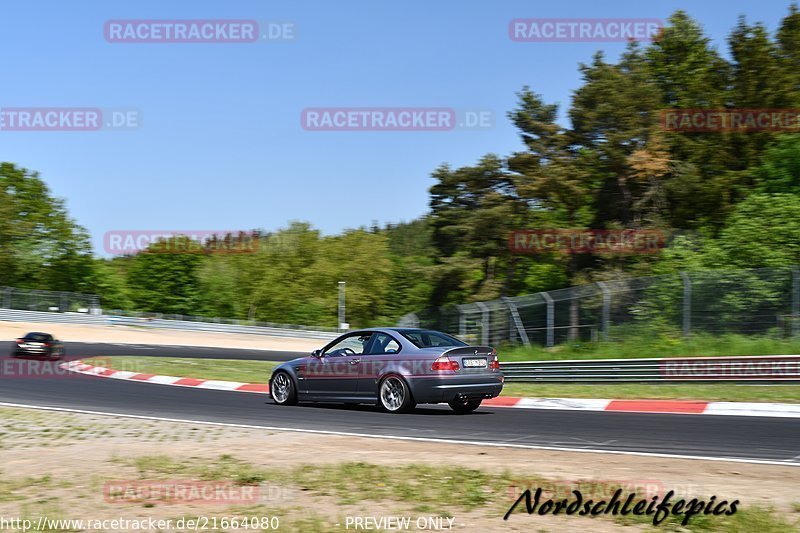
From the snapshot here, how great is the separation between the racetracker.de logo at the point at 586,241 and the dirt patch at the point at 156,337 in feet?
46.2

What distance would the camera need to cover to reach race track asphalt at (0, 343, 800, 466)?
9.29 m

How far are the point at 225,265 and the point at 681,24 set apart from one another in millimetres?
65528

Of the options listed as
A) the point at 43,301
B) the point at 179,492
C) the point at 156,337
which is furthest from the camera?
the point at 43,301

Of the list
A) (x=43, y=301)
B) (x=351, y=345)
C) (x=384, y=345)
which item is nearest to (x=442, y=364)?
(x=384, y=345)

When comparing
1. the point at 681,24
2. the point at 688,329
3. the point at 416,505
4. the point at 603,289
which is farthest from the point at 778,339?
the point at 681,24

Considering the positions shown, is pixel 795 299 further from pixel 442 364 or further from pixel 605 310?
pixel 442 364

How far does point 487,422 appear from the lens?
11914 mm

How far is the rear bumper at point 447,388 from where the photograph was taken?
12.6 meters

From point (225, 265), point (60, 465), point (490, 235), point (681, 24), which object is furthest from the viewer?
point (225, 265)

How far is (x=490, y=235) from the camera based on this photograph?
1665 inches

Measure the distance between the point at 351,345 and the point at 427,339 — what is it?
1.43m

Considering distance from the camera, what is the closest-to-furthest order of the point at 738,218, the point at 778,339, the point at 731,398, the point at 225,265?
1. the point at 731,398
2. the point at 778,339
3. the point at 738,218
4. the point at 225,265

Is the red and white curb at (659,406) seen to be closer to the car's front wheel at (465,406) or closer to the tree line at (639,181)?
the car's front wheel at (465,406)

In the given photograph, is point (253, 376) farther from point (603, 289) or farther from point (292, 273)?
point (292, 273)
